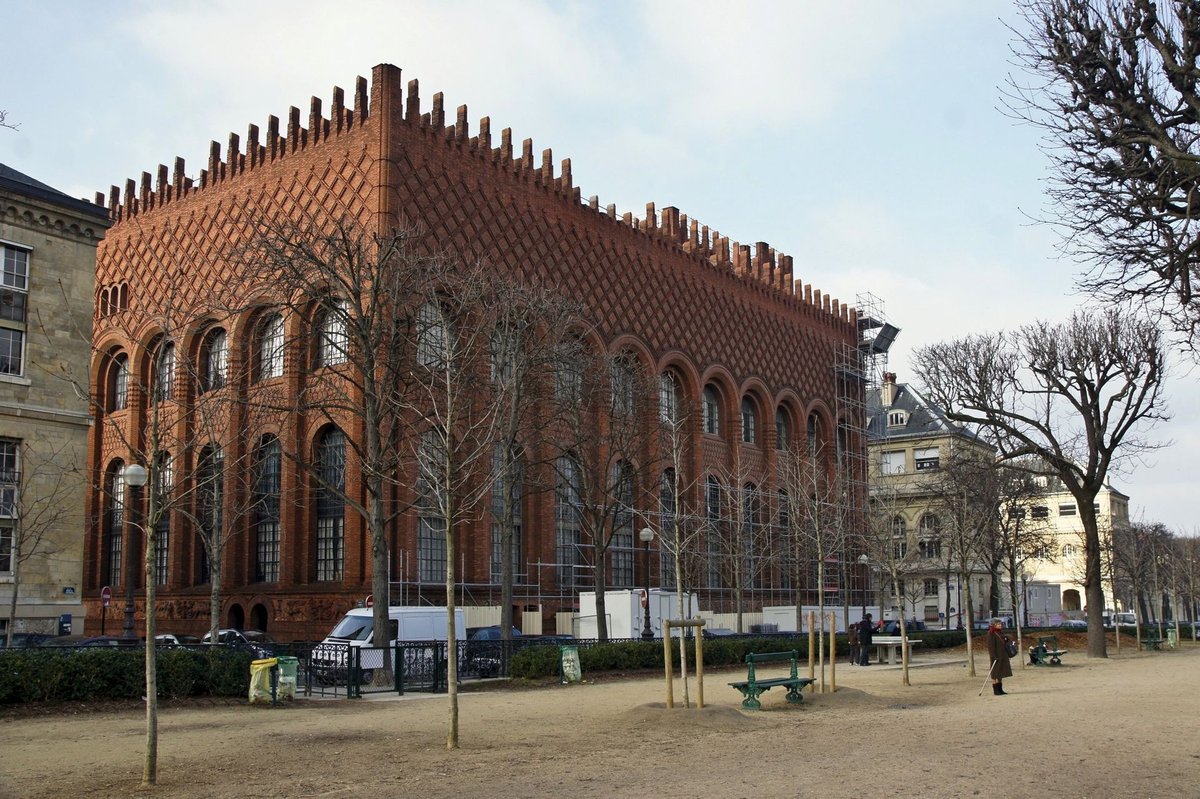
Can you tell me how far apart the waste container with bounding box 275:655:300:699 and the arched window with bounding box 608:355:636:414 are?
54.0ft

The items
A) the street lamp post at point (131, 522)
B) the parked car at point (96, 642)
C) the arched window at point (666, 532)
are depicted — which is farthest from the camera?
the arched window at point (666, 532)

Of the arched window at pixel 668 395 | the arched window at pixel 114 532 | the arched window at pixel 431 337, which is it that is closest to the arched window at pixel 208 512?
the arched window at pixel 114 532

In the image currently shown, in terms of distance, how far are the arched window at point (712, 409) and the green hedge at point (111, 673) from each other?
1327 inches

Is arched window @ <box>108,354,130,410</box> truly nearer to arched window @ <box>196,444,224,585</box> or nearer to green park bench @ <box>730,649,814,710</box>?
arched window @ <box>196,444,224,585</box>

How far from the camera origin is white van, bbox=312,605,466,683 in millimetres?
23875

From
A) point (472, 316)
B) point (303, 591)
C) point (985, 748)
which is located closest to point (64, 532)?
point (303, 591)

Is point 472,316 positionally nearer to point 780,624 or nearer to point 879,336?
point 780,624

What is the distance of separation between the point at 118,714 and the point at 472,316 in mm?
18320

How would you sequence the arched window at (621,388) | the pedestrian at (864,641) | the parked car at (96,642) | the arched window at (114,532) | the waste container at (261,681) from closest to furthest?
the waste container at (261,681) → the parked car at (96,642) → the pedestrian at (864,641) → the arched window at (621,388) → the arched window at (114,532)

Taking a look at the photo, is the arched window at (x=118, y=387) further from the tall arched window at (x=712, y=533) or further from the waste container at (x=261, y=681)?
the waste container at (x=261, y=681)

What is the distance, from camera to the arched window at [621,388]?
120ft

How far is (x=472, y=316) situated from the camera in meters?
34.9

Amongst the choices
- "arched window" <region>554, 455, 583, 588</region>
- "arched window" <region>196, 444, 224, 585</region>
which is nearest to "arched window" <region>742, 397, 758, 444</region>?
Result: "arched window" <region>554, 455, 583, 588</region>

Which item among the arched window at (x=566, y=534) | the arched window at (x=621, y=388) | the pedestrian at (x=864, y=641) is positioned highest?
the arched window at (x=621, y=388)
